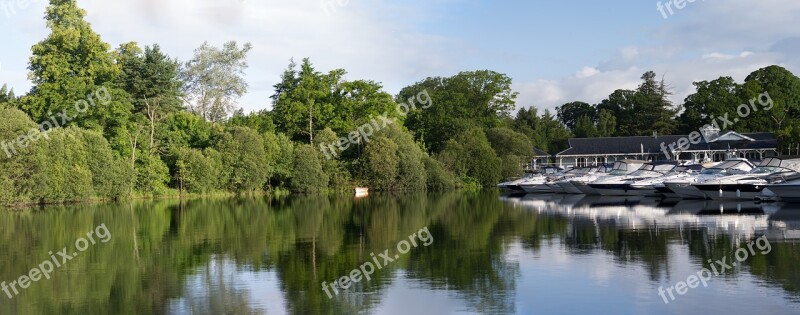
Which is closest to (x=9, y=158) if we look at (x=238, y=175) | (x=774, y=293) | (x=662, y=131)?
(x=238, y=175)

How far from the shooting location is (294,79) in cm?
8762

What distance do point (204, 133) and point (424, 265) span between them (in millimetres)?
54953

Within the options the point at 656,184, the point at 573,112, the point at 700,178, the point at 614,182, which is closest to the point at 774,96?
the point at 573,112

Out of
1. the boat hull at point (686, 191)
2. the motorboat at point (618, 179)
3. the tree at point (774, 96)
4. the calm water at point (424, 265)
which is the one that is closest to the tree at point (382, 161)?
the motorboat at point (618, 179)

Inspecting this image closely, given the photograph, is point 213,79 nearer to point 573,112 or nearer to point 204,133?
point 204,133

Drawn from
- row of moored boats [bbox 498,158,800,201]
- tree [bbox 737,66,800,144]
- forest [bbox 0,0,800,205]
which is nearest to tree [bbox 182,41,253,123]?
forest [bbox 0,0,800,205]

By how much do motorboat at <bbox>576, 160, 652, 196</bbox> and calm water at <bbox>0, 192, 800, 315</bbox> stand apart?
17686mm

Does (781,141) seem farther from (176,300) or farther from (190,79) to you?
(176,300)

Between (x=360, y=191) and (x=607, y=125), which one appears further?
(x=607, y=125)

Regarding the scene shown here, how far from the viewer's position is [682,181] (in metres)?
45.8

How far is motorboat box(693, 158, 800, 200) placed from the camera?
4084 centimetres

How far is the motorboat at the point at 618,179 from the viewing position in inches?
2069

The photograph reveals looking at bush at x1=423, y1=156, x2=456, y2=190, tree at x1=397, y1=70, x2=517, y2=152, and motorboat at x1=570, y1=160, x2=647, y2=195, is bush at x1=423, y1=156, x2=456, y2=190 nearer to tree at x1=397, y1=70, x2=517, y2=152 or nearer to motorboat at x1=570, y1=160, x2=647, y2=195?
tree at x1=397, y1=70, x2=517, y2=152

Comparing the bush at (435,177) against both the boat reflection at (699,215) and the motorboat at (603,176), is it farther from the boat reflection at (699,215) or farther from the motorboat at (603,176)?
the boat reflection at (699,215)
